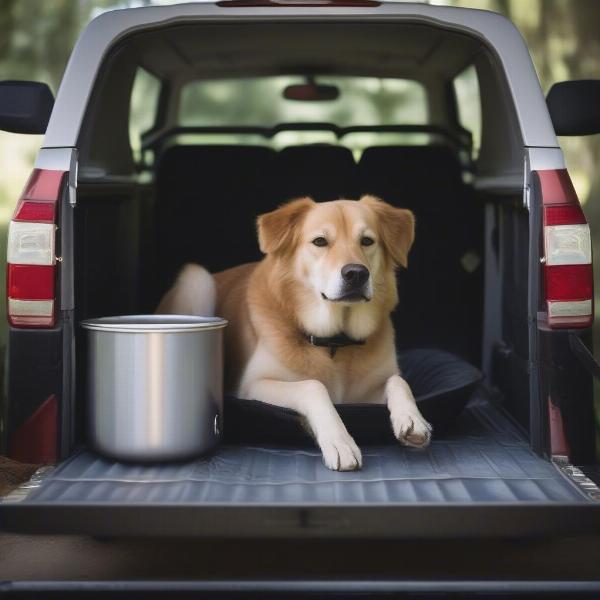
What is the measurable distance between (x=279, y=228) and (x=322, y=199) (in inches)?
37.8

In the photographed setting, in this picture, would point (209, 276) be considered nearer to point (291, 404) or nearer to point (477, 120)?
point (291, 404)

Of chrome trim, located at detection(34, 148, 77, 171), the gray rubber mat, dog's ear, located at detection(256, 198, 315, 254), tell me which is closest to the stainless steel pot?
the gray rubber mat

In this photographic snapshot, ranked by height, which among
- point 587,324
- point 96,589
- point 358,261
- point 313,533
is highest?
point 358,261

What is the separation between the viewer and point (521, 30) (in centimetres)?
520

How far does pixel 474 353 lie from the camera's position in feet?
12.9

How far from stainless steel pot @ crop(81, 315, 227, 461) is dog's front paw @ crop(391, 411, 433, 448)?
0.59 meters

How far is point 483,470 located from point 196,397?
2.73 ft

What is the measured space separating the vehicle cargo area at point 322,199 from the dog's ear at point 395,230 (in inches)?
16.1

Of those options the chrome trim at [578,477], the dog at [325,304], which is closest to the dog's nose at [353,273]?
the dog at [325,304]

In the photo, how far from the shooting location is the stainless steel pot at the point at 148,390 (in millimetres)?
2326

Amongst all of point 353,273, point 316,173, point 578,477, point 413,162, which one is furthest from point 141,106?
point 578,477

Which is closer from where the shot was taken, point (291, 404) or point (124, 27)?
point (124, 27)

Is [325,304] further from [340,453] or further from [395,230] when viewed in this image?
[340,453]

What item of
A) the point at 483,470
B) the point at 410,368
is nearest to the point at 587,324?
the point at 483,470
